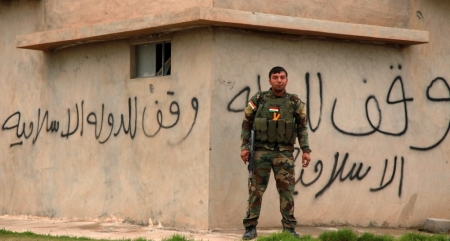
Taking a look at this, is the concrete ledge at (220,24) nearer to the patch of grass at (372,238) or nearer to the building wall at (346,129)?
the building wall at (346,129)

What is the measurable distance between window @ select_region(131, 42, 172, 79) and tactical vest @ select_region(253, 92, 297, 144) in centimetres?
229

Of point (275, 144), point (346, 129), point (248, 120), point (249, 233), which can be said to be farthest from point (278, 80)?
point (346, 129)

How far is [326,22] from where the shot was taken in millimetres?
11570

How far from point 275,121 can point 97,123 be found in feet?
11.9

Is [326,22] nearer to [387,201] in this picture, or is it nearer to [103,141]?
[387,201]

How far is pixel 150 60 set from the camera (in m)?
12.0

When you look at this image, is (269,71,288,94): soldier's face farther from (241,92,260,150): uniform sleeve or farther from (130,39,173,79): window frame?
(130,39,173,79): window frame

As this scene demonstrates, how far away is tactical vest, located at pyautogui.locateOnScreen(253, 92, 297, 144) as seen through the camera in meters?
9.79

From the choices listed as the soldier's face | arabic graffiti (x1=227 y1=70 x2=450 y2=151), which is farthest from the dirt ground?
the soldier's face

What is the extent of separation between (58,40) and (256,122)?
4091 millimetres

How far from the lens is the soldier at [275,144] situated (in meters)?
Answer: 9.80

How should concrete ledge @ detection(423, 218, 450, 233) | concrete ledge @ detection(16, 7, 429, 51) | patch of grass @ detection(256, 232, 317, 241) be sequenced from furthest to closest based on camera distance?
1. concrete ledge @ detection(423, 218, 450, 233)
2. concrete ledge @ detection(16, 7, 429, 51)
3. patch of grass @ detection(256, 232, 317, 241)

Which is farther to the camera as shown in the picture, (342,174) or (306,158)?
(342,174)

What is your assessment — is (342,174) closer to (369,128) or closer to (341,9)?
(369,128)
